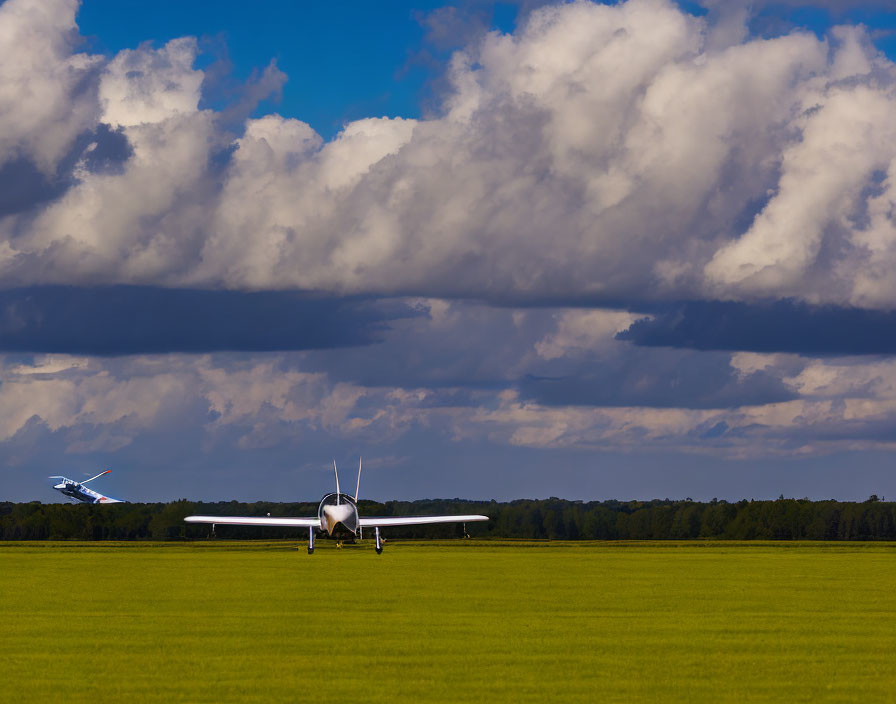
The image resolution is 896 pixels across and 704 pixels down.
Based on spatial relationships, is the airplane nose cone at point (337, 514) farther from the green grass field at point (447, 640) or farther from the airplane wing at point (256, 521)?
the green grass field at point (447, 640)

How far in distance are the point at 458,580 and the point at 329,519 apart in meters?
23.7

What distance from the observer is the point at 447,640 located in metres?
34.3

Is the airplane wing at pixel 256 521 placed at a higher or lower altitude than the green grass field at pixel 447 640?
higher

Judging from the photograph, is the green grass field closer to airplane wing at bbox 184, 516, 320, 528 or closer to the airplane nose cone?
the airplane nose cone

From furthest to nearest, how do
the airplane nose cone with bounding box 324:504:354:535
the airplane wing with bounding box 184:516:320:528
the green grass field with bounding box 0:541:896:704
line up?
1. the airplane wing with bounding box 184:516:320:528
2. the airplane nose cone with bounding box 324:504:354:535
3. the green grass field with bounding box 0:541:896:704

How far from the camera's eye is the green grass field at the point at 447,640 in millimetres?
25797

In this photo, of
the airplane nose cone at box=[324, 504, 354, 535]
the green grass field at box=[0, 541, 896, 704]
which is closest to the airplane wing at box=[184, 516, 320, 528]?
the airplane nose cone at box=[324, 504, 354, 535]

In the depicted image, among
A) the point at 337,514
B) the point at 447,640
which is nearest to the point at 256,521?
the point at 337,514

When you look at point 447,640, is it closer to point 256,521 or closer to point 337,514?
point 337,514

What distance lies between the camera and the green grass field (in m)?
25.8

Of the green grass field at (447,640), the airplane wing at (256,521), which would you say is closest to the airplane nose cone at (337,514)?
the airplane wing at (256,521)

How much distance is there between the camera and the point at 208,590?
185 feet

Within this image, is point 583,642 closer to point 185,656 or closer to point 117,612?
point 185,656

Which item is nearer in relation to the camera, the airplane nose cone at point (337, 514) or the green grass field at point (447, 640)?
the green grass field at point (447, 640)
